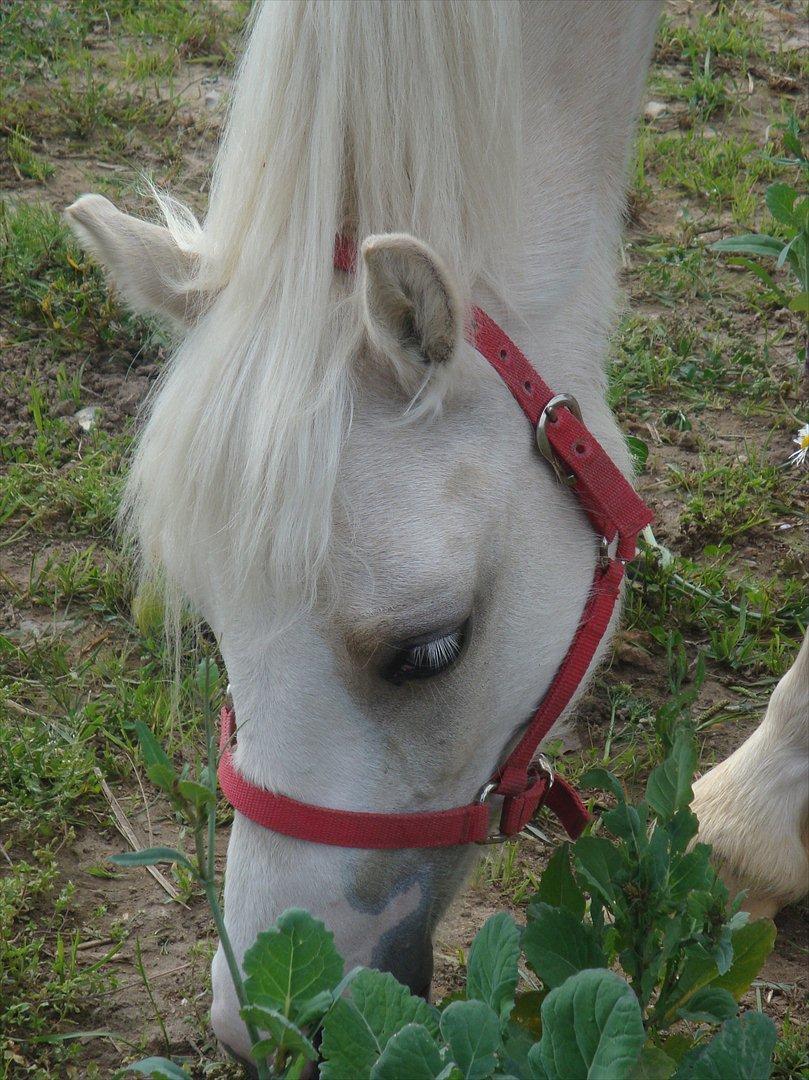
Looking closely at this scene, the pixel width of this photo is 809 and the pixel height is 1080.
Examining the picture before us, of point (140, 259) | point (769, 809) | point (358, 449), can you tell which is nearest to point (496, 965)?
point (358, 449)

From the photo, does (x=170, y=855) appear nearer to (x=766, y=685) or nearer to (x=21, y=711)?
(x=21, y=711)

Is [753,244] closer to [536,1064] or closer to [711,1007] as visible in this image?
[711,1007]

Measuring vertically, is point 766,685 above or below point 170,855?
below

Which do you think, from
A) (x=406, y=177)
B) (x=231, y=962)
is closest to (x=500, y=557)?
(x=406, y=177)

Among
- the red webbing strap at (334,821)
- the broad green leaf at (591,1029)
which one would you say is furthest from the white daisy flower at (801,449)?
the broad green leaf at (591,1029)

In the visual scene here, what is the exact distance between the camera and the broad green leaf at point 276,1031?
1229mm

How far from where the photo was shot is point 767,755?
7.40 ft

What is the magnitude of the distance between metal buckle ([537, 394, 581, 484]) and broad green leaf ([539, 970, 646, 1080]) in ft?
2.63

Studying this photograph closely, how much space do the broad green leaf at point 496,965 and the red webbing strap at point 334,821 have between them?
0.30 meters

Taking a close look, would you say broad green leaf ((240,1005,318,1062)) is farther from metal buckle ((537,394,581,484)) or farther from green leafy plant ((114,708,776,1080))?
metal buckle ((537,394,581,484))

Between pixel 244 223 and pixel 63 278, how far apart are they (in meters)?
2.23

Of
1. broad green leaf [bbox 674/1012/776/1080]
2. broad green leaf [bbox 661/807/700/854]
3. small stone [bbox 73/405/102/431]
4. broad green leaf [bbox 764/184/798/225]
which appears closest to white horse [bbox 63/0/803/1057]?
broad green leaf [bbox 661/807/700/854]

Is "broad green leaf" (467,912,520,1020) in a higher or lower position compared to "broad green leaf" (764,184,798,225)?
lower

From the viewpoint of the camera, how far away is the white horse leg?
2158mm
